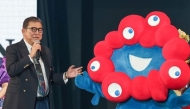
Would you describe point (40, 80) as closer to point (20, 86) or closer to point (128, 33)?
point (20, 86)

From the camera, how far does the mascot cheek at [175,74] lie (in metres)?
1.91

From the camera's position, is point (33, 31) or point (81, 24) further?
point (81, 24)

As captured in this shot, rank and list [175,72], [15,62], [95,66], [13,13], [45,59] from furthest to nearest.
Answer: [13,13]
[45,59]
[15,62]
[95,66]
[175,72]

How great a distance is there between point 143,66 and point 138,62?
0.11ft

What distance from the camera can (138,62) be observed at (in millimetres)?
2051

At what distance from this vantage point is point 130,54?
6.82 ft

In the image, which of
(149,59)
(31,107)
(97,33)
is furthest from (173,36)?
(97,33)

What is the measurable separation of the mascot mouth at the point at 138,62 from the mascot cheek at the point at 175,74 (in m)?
0.13

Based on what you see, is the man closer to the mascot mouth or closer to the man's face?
the man's face

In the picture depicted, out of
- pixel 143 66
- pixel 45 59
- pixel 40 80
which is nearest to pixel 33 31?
pixel 45 59

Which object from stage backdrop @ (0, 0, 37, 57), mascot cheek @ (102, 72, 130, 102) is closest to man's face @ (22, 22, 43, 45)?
mascot cheek @ (102, 72, 130, 102)

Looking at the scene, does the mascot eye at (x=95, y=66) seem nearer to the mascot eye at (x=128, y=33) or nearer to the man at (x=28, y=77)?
the mascot eye at (x=128, y=33)

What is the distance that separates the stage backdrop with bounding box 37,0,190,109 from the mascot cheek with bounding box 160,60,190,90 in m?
1.59

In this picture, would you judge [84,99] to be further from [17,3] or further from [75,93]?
[17,3]
